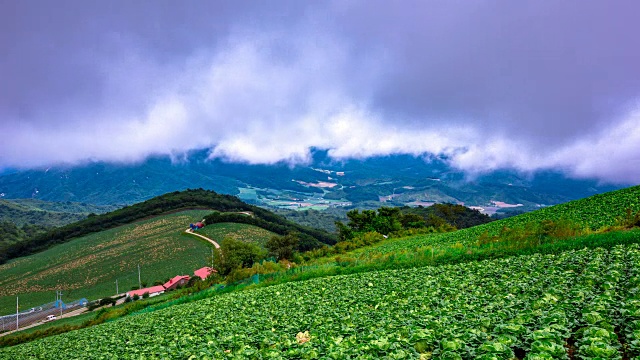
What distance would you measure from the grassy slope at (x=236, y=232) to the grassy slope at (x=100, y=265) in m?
6.48

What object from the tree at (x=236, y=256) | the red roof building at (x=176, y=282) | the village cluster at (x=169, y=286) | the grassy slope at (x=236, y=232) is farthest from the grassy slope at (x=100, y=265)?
the tree at (x=236, y=256)

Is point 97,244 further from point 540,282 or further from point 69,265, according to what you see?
point 540,282

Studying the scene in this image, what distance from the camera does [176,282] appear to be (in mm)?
74562

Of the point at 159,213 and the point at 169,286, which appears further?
the point at 159,213

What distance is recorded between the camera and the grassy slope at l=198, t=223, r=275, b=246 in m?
111

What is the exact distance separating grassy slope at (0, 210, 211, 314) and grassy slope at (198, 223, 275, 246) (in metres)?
6.48

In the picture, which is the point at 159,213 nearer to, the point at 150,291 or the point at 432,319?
the point at 150,291

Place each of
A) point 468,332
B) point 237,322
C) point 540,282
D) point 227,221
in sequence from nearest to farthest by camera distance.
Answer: point 468,332
point 540,282
point 237,322
point 227,221

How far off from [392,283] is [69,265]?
112788 mm

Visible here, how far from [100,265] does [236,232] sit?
38609 mm

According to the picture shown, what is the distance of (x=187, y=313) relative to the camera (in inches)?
859

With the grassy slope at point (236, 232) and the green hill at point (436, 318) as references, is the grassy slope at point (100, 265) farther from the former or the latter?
the green hill at point (436, 318)

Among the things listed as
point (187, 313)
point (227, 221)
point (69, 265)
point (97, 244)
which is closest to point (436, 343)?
point (187, 313)

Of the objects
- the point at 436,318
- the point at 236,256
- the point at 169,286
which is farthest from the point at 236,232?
the point at 436,318
